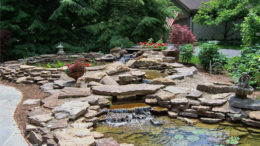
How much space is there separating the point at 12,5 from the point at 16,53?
101 inches

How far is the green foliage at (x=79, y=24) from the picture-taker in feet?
38.8

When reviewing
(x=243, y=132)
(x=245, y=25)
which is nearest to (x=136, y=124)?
(x=243, y=132)

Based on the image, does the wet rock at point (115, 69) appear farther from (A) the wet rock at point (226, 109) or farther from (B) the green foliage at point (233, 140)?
(B) the green foliage at point (233, 140)

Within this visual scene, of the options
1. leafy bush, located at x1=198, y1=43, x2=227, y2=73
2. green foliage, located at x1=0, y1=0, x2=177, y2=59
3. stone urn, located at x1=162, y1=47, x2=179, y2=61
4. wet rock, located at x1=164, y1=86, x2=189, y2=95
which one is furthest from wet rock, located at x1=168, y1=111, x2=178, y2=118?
green foliage, located at x1=0, y1=0, x2=177, y2=59

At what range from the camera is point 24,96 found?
19.5ft

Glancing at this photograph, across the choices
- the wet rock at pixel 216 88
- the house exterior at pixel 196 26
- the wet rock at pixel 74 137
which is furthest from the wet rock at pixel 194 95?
Answer: the house exterior at pixel 196 26

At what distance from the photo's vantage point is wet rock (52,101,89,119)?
4.26 meters

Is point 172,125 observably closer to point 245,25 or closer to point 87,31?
point 245,25

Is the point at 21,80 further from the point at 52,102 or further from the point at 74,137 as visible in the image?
the point at 74,137

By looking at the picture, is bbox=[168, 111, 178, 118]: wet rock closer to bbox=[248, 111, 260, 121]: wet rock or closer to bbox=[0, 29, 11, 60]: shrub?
bbox=[248, 111, 260, 121]: wet rock

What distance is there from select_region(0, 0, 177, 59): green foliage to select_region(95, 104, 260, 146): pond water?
733 centimetres

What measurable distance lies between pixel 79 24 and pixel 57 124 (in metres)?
10.4

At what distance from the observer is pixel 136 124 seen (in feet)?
14.7

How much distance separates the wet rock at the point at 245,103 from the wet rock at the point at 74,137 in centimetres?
290
